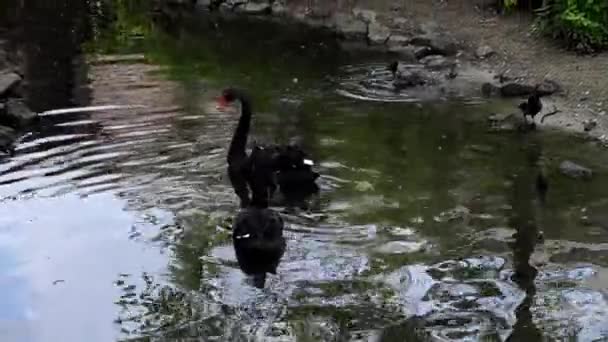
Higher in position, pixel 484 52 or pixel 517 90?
pixel 484 52

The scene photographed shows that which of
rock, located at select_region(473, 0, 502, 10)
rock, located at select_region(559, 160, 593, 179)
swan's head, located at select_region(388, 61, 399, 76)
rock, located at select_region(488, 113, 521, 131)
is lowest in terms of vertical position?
rock, located at select_region(559, 160, 593, 179)

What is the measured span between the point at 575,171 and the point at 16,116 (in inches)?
283

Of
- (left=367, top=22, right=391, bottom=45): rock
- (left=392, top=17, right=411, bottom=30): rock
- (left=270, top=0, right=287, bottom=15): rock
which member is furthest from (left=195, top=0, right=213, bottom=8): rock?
(left=367, top=22, right=391, bottom=45): rock

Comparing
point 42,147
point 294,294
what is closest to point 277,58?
point 42,147

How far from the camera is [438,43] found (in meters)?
18.5

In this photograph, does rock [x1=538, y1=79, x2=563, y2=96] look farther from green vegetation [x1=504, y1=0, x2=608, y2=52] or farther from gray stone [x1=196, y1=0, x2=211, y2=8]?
gray stone [x1=196, y1=0, x2=211, y2=8]

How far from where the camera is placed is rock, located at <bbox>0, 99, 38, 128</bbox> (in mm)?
13562

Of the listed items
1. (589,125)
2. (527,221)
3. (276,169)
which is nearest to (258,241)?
(276,169)

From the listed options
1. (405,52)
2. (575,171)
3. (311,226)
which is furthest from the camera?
(405,52)

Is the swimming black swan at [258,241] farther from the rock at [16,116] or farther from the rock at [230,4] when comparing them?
the rock at [230,4]

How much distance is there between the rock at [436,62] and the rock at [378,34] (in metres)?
2.19

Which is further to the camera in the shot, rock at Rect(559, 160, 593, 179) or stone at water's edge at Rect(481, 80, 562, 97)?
stone at water's edge at Rect(481, 80, 562, 97)

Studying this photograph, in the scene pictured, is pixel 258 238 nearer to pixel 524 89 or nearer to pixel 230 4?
pixel 524 89

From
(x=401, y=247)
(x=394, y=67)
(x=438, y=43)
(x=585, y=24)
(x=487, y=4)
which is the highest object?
(x=585, y=24)
